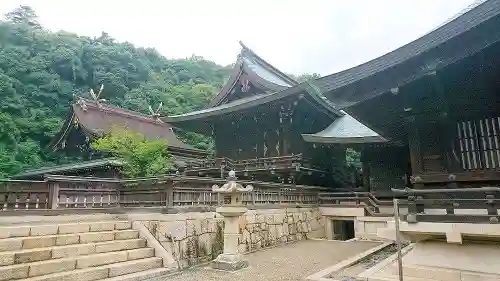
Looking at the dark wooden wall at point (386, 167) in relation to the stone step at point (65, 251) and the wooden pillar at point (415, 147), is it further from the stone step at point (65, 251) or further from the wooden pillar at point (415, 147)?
the stone step at point (65, 251)

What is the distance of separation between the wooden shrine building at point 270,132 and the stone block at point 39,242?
447 inches

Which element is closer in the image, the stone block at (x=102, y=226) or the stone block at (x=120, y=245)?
the stone block at (x=120, y=245)

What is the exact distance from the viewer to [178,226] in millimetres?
8125

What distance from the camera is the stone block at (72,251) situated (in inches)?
251

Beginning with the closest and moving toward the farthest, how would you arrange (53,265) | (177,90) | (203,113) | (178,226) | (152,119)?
(53,265) → (178,226) → (203,113) → (152,119) → (177,90)

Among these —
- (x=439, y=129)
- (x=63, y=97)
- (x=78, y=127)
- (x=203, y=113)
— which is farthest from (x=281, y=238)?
(x=63, y=97)

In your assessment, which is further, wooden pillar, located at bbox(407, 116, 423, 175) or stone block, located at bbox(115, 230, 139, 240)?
stone block, located at bbox(115, 230, 139, 240)

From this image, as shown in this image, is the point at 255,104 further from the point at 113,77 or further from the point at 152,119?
the point at 113,77

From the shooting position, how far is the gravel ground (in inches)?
273

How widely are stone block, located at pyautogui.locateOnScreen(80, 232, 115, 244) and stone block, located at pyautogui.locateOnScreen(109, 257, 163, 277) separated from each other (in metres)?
0.88

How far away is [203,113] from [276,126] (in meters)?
4.46

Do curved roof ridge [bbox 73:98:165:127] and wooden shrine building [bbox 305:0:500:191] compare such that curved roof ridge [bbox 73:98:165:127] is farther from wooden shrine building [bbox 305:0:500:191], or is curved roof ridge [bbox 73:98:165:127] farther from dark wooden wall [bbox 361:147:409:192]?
wooden shrine building [bbox 305:0:500:191]

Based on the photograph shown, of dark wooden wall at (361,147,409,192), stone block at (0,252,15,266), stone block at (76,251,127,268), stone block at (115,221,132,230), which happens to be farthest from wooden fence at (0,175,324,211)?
dark wooden wall at (361,147,409,192)

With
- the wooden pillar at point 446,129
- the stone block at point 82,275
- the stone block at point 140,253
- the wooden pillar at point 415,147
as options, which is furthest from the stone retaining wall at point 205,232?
the wooden pillar at point 446,129
